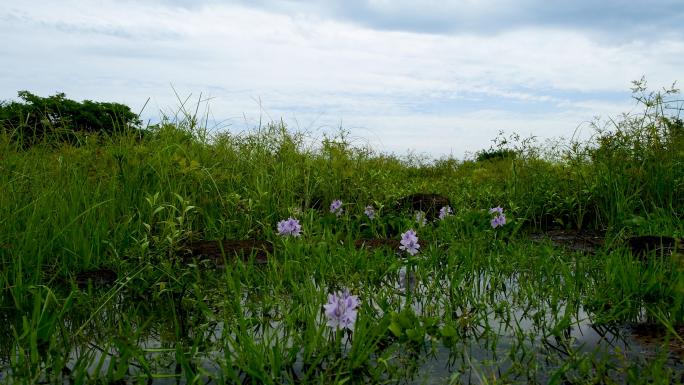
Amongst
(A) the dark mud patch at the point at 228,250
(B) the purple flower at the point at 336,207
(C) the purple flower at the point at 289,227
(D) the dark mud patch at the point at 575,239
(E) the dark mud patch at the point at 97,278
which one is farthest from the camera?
(B) the purple flower at the point at 336,207

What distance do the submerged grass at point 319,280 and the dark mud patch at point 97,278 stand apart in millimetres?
37

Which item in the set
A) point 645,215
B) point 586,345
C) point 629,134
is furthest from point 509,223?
point 586,345

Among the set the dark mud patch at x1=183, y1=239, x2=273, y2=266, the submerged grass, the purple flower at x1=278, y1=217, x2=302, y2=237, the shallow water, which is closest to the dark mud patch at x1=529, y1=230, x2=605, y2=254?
the submerged grass

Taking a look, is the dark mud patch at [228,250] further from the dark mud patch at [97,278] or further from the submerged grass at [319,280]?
the dark mud patch at [97,278]

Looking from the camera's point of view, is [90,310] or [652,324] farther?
[90,310]

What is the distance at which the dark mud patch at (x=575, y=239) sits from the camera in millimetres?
4782

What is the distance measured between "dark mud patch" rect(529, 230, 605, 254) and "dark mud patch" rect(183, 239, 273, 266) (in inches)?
85.8

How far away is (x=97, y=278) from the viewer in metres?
3.64

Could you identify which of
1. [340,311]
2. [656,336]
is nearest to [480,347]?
[340,311]

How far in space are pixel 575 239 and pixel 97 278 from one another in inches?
154

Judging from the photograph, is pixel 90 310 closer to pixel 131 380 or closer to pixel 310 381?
pixel 131 380

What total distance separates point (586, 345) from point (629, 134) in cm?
420

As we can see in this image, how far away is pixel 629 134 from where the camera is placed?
6.15 m

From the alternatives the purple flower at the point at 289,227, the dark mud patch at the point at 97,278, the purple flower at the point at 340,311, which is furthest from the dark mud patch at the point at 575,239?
the dark mud patch at the point at 97,278
